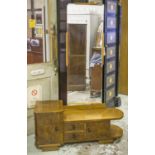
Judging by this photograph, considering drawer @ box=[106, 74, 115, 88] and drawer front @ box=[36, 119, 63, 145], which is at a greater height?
drawer @ box=[106, 74, 115, 88]

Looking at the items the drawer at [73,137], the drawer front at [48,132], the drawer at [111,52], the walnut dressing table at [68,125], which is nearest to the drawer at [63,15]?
the drawer at [111,52]

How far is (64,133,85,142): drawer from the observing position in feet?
7.18

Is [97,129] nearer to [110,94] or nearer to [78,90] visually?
[78,90]

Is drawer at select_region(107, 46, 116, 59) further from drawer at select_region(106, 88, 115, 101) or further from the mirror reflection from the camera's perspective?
the mirror reflection

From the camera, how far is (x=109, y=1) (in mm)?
2459

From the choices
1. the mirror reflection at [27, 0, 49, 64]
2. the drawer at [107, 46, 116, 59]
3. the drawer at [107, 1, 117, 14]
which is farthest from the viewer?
the drawer at [107, 46, 116, 59]

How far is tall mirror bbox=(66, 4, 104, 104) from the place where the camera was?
7.33 ft

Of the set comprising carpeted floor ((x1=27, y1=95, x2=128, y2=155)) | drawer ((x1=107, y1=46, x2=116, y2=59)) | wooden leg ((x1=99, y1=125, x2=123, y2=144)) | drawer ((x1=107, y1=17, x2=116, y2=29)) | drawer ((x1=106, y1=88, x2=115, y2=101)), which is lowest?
carpeted floor ((x1=27, y1=95, x2=128, y2=155))

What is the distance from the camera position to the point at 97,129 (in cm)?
223

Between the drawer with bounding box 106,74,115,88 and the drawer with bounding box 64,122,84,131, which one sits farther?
the drawer with bounding box 106,74,115,88

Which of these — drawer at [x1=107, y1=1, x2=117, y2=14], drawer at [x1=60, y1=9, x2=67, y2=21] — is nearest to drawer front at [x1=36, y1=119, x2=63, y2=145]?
drawer at [x1=60, y1=9, x2=67, y2=21]

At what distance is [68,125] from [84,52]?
2.28 ft

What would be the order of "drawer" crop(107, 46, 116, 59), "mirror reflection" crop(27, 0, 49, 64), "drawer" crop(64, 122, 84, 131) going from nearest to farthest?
"mirror reflection" crop(27, 0, 49, 64) < "drawer" crop(64, 122, 84, 131) < "drawer" crop(107, 46, 116, 59)
